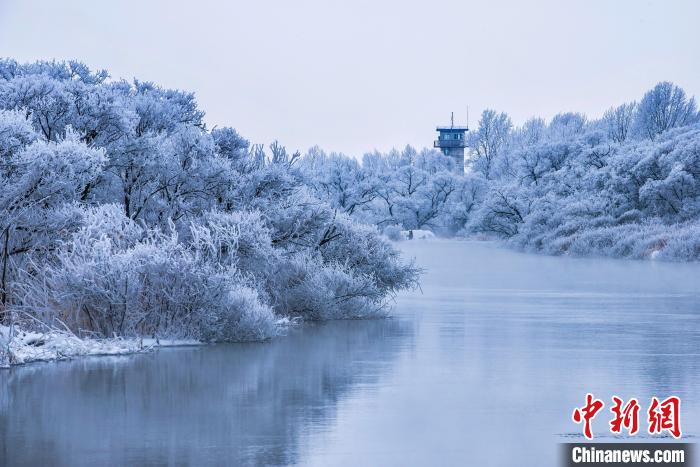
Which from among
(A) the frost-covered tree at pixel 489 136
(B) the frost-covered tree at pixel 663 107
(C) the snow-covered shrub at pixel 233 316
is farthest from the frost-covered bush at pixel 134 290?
(A) the frost-covered tree at pixel 489 136

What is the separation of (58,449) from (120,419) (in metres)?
1.56

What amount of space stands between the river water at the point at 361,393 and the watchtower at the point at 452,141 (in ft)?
396

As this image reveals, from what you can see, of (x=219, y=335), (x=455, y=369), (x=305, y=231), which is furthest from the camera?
(x=305, y=231)

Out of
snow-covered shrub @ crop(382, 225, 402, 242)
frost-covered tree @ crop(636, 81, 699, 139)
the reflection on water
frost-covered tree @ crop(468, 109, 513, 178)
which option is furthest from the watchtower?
the reflection on water

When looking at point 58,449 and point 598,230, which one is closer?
point 58,449

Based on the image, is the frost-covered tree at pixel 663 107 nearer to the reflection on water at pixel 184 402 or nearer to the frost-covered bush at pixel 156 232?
the frost-covered bush at pixel 156 232

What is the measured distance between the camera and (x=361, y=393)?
532 inches

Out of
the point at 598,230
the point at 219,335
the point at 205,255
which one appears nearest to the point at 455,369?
the point at 219,335

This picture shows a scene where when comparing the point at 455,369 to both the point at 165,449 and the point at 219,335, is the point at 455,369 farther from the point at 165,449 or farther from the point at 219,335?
the point at 165,449

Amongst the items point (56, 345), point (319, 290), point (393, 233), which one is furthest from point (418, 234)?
point (56, 345)

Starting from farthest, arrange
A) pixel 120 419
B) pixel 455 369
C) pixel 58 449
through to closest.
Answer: pixel 455 369 → pixel 120 419 → pixel 58 449

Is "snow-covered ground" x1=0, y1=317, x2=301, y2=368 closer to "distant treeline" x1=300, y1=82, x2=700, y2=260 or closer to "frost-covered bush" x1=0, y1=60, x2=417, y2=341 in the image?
"frost-covered bush" x1=0, y1=60, x2=417, y2=341

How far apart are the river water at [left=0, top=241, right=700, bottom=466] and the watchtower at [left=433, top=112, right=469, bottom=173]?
120719mm

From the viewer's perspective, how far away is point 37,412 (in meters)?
12.0
